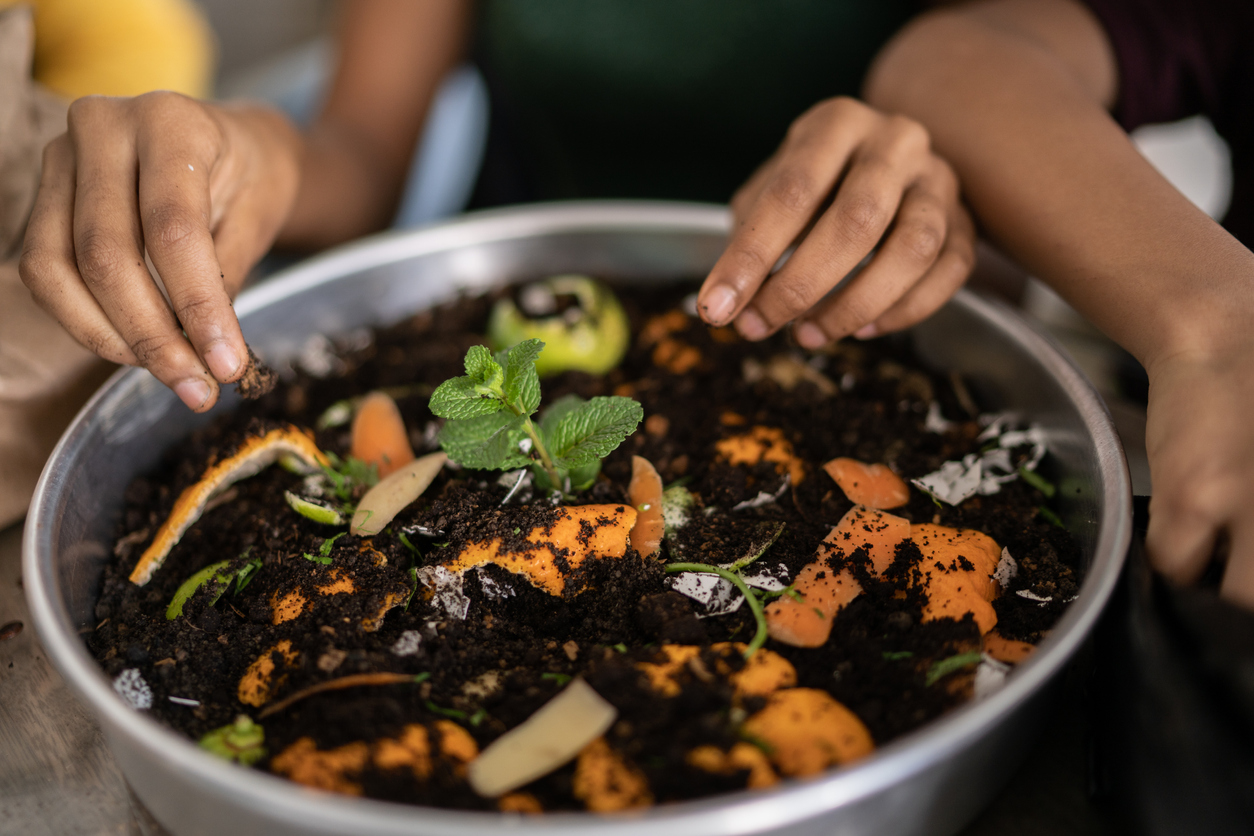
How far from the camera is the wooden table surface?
1.77 ft

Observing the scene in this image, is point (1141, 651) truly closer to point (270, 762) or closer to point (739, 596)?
point (739, 596)

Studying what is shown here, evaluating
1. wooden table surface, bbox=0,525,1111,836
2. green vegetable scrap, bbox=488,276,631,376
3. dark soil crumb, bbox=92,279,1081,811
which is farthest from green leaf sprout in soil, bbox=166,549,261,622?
green vegetable scrap, bbox=488,276,631,376

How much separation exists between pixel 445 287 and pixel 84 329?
42 centimetres

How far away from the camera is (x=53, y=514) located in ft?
1.93

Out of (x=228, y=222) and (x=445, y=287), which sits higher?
(x=228, y=222)

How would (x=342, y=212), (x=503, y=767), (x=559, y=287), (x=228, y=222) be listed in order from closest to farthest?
(x=503, y=767), (x=228, y=222), (x=559, y=287), (x=342, y=212)

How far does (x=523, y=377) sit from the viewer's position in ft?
2.02

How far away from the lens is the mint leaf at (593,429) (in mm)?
606

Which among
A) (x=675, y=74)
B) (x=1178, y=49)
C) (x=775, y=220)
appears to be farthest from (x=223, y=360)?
(x=1178, y=49)

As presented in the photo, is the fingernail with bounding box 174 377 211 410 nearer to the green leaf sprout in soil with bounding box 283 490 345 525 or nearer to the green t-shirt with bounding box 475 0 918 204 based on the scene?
the green leaf sprout in soil with bounding box 283 490 345 525

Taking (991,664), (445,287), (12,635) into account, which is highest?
(991,664)

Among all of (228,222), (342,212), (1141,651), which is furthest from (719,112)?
(1141,651)

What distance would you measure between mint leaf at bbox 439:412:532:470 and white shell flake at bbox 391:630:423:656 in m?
0.13

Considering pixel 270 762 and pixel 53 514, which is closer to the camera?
pixel 270 762
